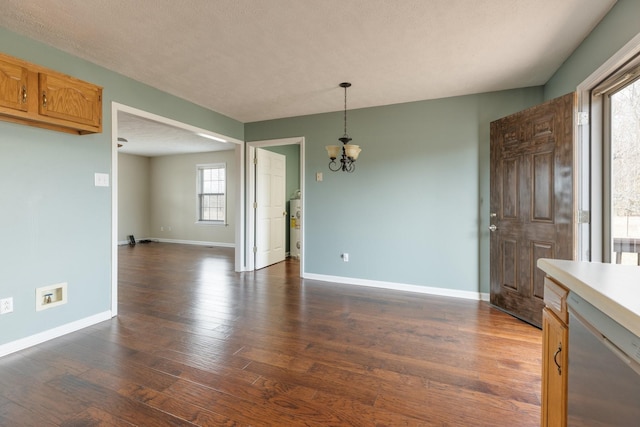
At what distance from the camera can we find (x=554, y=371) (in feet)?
3.90

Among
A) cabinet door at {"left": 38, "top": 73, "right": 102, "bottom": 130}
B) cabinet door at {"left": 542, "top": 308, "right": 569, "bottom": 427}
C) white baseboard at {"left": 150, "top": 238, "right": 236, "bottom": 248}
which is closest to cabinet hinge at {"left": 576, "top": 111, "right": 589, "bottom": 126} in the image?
cabinet door at {"left": 542, "top": 308, "right": 569, "bottom": 427}

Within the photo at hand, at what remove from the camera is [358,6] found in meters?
2.01

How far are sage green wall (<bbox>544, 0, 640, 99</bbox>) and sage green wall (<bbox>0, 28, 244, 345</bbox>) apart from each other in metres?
4.06

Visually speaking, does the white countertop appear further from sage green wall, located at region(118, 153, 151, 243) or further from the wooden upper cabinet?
sage green wall, located at region(118, 153, 151, 243)

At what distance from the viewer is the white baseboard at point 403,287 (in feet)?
12.0

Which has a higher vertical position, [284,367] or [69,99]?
[69,99]

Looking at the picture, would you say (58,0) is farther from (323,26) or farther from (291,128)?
(291,128)

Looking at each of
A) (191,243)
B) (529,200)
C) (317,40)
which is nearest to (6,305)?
(317,40)

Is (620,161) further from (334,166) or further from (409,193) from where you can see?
(334,166)

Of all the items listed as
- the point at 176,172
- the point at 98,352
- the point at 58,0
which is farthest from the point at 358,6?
the point at 176,172

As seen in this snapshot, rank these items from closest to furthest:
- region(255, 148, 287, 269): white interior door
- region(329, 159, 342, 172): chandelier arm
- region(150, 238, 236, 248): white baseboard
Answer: region(329, 159, 342, 172): chandelier arm < region(255, 148, 287, 269): white interior door < region(150, 238, 236, 248): white baseboard

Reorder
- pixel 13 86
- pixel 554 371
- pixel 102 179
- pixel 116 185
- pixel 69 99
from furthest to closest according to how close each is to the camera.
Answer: pixel 116 185, pixel 102 179, pixel 69 99, pixel 13 86, pixel 554 371

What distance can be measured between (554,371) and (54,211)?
3.48 meters

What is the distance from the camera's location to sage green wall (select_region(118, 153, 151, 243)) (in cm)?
807
